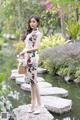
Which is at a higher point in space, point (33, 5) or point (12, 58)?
point (33, 5)

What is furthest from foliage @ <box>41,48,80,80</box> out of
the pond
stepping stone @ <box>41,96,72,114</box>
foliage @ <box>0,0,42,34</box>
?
foliage @ <box>0,0,42,34</box>

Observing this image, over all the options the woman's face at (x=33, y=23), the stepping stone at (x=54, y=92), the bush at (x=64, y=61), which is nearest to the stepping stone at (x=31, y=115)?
the woman's face at (x=33, y=23)

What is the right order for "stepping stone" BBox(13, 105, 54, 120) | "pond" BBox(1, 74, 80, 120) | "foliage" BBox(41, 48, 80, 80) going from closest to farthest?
"stepping stone" BBox(13, 105, 54, 120)
"pond" BBox(1, 74, 80, 120)
"foliage" BBox(41, 48, 80, 80)

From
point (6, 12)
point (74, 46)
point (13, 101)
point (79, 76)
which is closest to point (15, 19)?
point (6, 12)

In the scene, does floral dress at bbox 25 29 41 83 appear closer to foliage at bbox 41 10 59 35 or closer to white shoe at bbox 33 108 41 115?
white shoe at bbox 33 108 41 115

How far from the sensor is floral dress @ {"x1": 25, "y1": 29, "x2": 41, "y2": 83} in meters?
6.78

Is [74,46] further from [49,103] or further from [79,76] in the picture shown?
[49,103]

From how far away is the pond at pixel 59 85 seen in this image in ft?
24.0

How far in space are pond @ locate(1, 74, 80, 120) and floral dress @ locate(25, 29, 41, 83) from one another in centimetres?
97

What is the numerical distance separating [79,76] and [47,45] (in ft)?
19.3

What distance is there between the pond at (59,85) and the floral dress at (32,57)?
969mm

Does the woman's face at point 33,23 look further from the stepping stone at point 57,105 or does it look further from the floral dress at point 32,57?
the stepping stone at point 57,105

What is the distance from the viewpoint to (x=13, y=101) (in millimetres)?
8539

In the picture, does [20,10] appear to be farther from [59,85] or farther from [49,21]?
[59,85]
